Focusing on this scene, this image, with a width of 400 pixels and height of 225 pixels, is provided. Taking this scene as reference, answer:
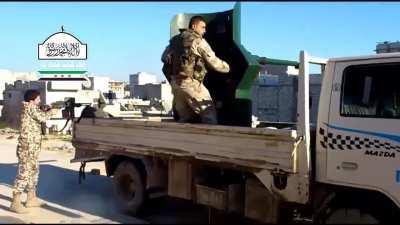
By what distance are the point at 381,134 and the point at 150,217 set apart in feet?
12.8

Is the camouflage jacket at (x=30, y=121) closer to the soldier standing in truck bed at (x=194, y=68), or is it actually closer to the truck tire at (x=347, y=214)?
the soldier standing in truck bed at (x=194, y=68)

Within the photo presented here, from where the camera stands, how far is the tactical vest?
730 cm

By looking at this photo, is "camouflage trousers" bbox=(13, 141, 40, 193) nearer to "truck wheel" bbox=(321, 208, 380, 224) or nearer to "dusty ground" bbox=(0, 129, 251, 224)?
"dusty ground" bbox=(0, 129, 251, 224)

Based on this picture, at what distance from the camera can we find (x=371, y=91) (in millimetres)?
5488

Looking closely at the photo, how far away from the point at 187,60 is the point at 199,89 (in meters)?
0.41

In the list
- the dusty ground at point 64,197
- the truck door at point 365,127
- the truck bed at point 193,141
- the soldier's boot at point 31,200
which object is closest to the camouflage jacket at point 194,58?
the truck bed at point 193,141

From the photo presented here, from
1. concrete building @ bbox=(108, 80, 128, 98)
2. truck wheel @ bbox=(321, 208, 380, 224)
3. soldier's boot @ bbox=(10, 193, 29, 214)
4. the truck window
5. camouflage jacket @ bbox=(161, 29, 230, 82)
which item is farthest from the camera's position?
concrete building @ bbox=(108, 80, 128, 98)

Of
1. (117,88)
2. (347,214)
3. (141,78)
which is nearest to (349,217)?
(347,214)

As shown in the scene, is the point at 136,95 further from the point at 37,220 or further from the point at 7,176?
the point at 37,220

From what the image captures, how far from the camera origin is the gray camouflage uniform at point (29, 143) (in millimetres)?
8445

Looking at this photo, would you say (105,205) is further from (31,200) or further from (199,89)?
(199,89)

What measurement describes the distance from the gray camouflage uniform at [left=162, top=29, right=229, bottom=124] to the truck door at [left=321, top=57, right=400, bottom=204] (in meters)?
1.96

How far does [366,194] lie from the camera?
5465mm

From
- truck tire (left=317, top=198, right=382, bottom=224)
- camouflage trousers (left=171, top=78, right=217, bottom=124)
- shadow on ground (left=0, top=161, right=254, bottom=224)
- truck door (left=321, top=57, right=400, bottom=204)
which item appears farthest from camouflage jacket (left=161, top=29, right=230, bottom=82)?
truck tire (left=317, top=198, right=382, bottom=224)
